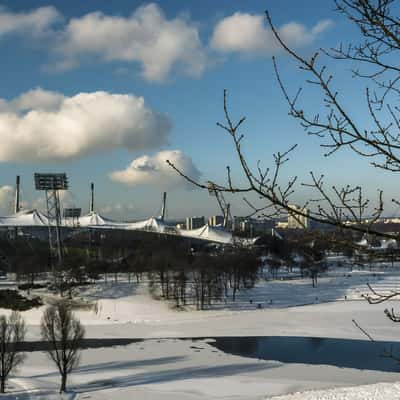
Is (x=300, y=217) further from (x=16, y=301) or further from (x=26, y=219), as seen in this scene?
(x=26, y=219)

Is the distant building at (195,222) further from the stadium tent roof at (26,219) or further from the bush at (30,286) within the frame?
the bush at (30,286)

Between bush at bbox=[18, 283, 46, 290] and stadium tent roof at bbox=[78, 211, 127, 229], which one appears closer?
bush at bbox=[18, 283, 46, 290]

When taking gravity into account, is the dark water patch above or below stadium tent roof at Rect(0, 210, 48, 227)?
below

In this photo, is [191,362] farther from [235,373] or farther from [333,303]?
[333,303]

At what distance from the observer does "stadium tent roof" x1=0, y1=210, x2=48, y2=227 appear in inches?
2593

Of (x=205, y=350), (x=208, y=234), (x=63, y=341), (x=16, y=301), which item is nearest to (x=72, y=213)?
(x=208, y=234)

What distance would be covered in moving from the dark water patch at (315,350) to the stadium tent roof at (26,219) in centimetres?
4831

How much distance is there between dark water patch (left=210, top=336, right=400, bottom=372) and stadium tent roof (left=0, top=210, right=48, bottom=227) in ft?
159

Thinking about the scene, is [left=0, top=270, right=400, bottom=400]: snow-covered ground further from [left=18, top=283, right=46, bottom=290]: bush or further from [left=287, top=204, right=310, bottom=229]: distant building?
[left=287, top=204, right=310, bottom=229]: distant building

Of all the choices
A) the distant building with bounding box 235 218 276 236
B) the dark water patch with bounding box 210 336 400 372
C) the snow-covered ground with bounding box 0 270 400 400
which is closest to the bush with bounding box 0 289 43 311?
the snow-covered ground with bounding box 0 270 400 400

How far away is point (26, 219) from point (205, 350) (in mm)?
52318

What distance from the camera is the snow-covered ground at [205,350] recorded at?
16406mm

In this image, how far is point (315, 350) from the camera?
871 inches

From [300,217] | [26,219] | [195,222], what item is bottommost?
[300,217]
